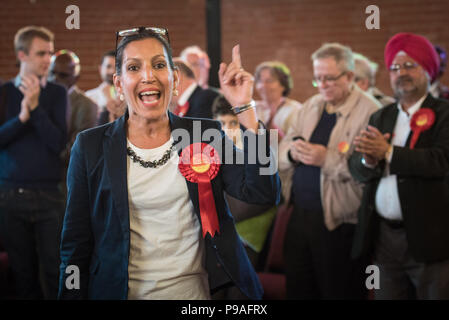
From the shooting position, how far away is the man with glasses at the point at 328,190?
2543 mm

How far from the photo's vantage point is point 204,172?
56.7 inches

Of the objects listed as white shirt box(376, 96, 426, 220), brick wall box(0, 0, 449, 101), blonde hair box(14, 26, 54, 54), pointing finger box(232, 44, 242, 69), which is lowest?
white shirt box(376, 96, 426, 220)

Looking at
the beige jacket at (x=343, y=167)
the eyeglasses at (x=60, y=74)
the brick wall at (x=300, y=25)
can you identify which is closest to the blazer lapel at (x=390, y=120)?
the beige jacket at (x=343, y=167)

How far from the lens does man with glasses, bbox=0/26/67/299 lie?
256 cm

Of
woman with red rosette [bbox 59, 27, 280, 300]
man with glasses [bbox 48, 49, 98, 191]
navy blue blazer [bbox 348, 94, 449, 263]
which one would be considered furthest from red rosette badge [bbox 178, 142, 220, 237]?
navy blue blazer [bbox 348, 94, 449, 263]

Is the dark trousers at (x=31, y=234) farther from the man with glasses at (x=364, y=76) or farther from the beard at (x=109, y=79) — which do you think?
the man with glasses at (x=364, y=76)

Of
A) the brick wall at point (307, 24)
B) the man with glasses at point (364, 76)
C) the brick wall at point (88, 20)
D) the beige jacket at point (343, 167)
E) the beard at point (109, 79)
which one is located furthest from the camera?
the brick wall at point (307, 24)

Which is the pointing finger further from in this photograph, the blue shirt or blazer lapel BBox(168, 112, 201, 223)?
the blue shirt

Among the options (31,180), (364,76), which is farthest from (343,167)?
(31,180)

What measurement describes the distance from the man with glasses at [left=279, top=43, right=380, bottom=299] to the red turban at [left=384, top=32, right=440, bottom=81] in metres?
0.31

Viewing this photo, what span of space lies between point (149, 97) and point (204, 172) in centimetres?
26

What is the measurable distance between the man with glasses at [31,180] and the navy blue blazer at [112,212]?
1136 mm
